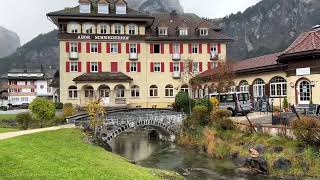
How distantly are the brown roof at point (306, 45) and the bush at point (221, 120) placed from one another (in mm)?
8427

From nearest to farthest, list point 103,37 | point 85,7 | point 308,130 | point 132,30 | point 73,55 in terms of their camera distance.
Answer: point 308,130, point 73,55, point 85,7, point 103,37, point 132,30

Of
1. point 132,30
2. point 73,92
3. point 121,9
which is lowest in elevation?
point 73,92

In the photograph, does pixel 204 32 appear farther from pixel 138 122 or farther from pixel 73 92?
pixel 138 122

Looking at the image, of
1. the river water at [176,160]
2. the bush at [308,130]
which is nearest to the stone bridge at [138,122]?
the river water at [176,160]

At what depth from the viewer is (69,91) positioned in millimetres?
59906

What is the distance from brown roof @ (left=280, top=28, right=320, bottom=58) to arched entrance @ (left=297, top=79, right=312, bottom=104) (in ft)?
9.22

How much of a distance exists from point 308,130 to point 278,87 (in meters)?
18.9

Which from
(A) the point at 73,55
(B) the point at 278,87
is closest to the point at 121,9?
(A) the point at 73,55

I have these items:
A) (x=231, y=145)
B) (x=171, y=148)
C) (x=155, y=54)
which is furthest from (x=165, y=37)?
(x=231, y=145)

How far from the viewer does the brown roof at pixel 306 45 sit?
36.4m

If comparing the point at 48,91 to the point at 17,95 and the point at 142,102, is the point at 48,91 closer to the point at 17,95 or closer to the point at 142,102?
the point at 17,95

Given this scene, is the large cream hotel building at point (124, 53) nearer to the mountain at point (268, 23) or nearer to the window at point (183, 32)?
the window at point (183, 32)

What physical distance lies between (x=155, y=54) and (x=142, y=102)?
24.2ft

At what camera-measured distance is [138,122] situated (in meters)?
38.5
